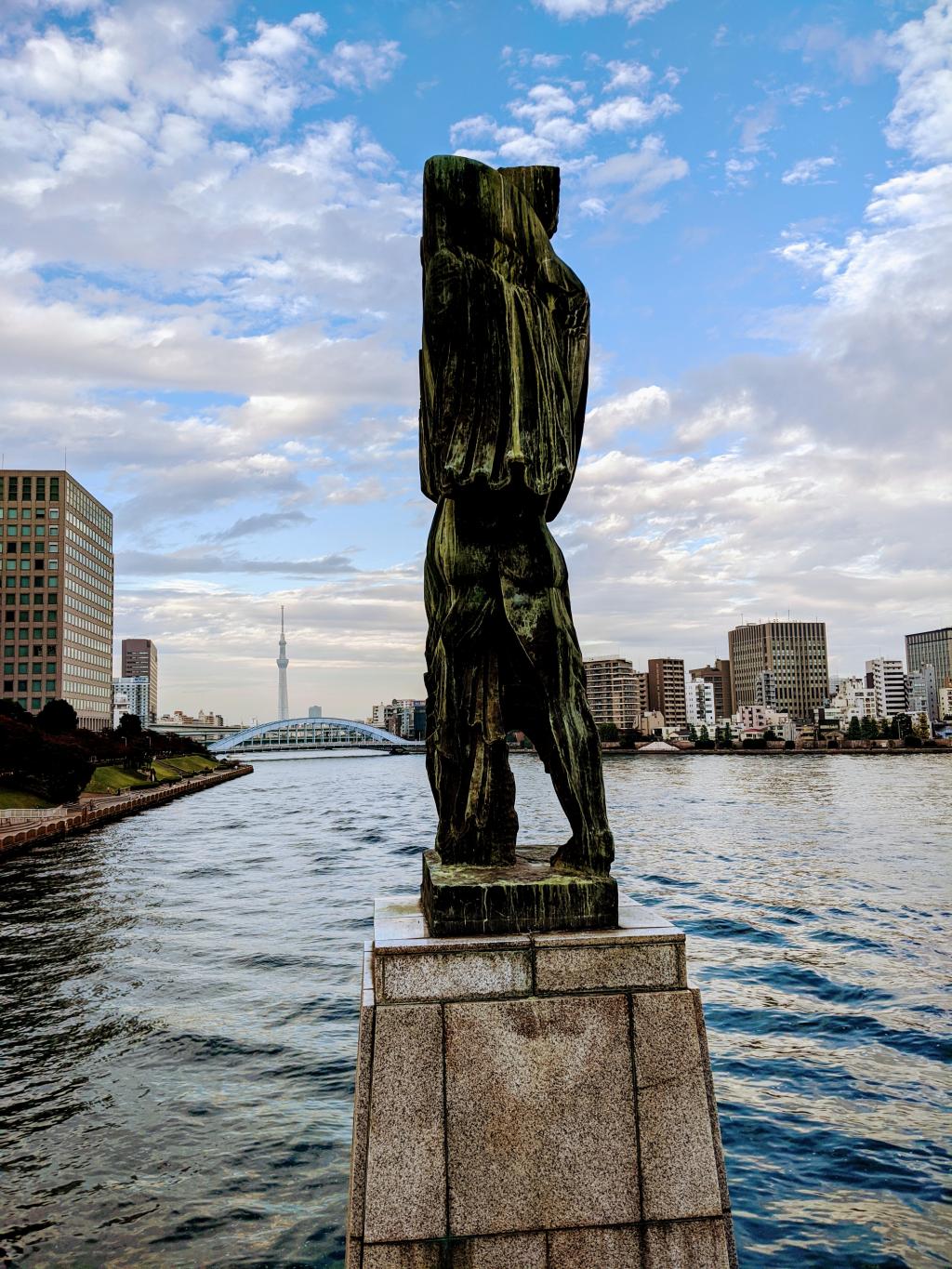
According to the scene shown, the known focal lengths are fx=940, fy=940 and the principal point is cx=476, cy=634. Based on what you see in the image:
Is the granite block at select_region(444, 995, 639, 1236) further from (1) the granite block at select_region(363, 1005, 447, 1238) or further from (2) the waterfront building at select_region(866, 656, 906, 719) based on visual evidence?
(2) the waterfront building at select_region(866, 656, 906, 719)

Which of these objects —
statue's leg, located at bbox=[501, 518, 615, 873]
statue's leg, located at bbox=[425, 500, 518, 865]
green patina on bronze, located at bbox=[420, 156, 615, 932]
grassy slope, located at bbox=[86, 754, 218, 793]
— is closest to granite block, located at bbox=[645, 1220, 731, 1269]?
Answer: green patina on bronze, located at bbox=[420, 156, 615, 932]

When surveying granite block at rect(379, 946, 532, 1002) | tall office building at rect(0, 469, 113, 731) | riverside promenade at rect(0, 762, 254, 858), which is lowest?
riverside promenade at rect(0, 762, 254, 858)

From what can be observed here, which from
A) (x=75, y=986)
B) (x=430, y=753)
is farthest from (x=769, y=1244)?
(x=75, y=986)

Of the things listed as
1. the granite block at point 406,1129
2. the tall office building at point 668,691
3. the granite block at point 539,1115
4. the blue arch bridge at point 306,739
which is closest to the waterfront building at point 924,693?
the tall office building at point 668,691

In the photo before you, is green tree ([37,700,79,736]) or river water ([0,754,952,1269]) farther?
green tree ([37,700,79,736])

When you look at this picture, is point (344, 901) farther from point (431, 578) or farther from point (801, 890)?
point (431, 578)

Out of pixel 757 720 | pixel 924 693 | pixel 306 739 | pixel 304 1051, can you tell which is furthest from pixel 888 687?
pixel 304 1051

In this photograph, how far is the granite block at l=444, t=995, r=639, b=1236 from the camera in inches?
156

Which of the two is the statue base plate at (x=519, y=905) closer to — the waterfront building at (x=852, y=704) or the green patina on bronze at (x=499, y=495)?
the green patina on bronze at (x=499, y=495)

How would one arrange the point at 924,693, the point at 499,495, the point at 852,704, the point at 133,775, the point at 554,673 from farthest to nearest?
the point at 924,693, the point at 852,704, the point at 133,775, the point at 554,673, the point at 499,495

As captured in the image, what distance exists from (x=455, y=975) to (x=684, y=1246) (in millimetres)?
1470

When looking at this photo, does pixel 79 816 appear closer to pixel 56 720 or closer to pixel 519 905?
pixel 56 720

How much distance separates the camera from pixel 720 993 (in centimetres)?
1174

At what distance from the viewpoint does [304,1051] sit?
9461 millimetres
